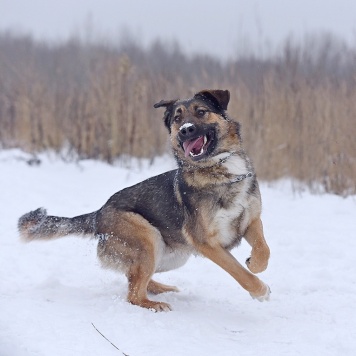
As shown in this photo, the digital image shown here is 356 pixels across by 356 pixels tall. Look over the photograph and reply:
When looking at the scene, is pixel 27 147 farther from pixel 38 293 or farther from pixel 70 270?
pixel 38 293

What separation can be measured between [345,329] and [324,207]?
4902mm

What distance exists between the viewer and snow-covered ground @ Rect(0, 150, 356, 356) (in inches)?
132

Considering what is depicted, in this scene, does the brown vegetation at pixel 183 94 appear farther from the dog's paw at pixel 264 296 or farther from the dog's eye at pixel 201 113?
the dog's paw at pixel 264 296

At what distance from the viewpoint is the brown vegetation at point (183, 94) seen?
31.0 ft

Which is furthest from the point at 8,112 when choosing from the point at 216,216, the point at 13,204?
the point at 216,216

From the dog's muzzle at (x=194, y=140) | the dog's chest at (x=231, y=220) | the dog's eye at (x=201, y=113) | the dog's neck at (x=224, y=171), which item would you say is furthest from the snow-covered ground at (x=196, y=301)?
the dog's eye at (x=201, y=113)

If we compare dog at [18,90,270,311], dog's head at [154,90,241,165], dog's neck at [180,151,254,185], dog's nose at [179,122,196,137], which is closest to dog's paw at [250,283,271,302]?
dog at [18,90,270,311]

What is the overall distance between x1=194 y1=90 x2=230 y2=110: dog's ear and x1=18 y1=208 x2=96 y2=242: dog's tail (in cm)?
147

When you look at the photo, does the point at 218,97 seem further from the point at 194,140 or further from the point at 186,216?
the point at 186,216

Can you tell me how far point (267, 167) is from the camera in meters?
10.5

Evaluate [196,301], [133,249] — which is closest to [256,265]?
[196,301]

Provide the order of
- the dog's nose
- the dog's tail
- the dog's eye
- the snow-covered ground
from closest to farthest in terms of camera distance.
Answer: the snow-covered ground < the dog's nose < the dog's eye < the dog's tail

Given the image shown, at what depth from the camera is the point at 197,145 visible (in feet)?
15.2

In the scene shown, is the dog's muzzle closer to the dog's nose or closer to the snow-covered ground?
the dog's nose
